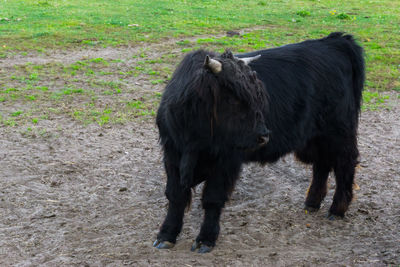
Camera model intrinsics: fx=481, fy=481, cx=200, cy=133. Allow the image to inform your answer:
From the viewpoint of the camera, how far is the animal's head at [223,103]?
3.80m

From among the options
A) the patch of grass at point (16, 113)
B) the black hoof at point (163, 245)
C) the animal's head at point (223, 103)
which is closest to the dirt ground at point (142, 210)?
the black hoof at point (163, 245)

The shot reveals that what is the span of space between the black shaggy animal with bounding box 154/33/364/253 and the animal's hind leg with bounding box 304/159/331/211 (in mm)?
11

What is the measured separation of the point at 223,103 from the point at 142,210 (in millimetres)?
1800

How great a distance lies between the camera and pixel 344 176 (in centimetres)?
518

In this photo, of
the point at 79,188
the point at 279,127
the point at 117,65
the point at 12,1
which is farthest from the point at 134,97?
the point at 12,1

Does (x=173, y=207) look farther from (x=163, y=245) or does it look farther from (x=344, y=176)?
(x=344, y=176)

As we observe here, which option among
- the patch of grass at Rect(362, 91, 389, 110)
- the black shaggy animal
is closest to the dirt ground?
the black shaggy animal

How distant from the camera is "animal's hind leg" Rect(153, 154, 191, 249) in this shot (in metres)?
4.28

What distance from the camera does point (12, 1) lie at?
19656 millimetres

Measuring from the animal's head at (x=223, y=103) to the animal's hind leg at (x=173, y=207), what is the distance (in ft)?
1.78

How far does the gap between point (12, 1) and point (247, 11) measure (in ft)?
31.5

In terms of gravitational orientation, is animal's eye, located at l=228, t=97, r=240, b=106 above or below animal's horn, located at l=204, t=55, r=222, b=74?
below

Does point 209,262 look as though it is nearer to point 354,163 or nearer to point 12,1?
point 354,163

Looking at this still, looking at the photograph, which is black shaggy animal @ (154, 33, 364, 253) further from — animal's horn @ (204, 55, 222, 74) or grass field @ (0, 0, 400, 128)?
grass field @ (0, 0, 400, 128)
